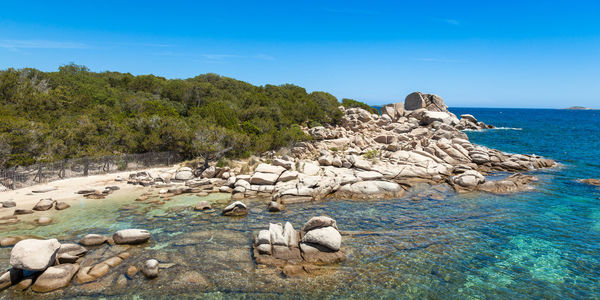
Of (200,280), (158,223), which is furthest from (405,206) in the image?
(158,223)

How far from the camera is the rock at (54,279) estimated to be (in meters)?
11.6

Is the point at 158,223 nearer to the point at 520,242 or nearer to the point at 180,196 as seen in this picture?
the point at 180,196

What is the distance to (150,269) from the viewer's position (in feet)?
41.5

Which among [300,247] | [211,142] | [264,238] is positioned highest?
[211,142]

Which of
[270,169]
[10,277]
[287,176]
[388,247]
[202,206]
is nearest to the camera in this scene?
[10,277]

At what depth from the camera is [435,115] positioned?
7375cm

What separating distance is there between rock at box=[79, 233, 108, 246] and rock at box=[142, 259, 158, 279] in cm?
433

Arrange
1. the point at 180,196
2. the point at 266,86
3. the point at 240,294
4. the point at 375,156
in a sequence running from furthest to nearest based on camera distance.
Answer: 1. the point at 266,86
2. the point at 375,156
3. the point at 180,196
4. the point at 240,294

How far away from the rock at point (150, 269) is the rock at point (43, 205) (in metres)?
12.9

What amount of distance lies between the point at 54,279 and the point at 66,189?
15750mm

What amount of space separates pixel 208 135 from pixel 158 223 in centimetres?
1466

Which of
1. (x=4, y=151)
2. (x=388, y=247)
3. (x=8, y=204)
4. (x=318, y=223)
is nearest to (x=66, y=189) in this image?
(x=8, y=204)

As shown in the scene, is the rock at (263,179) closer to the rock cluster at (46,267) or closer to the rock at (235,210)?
the rock at (235,210)

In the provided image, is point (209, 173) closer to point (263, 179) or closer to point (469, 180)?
point (263, 179)
